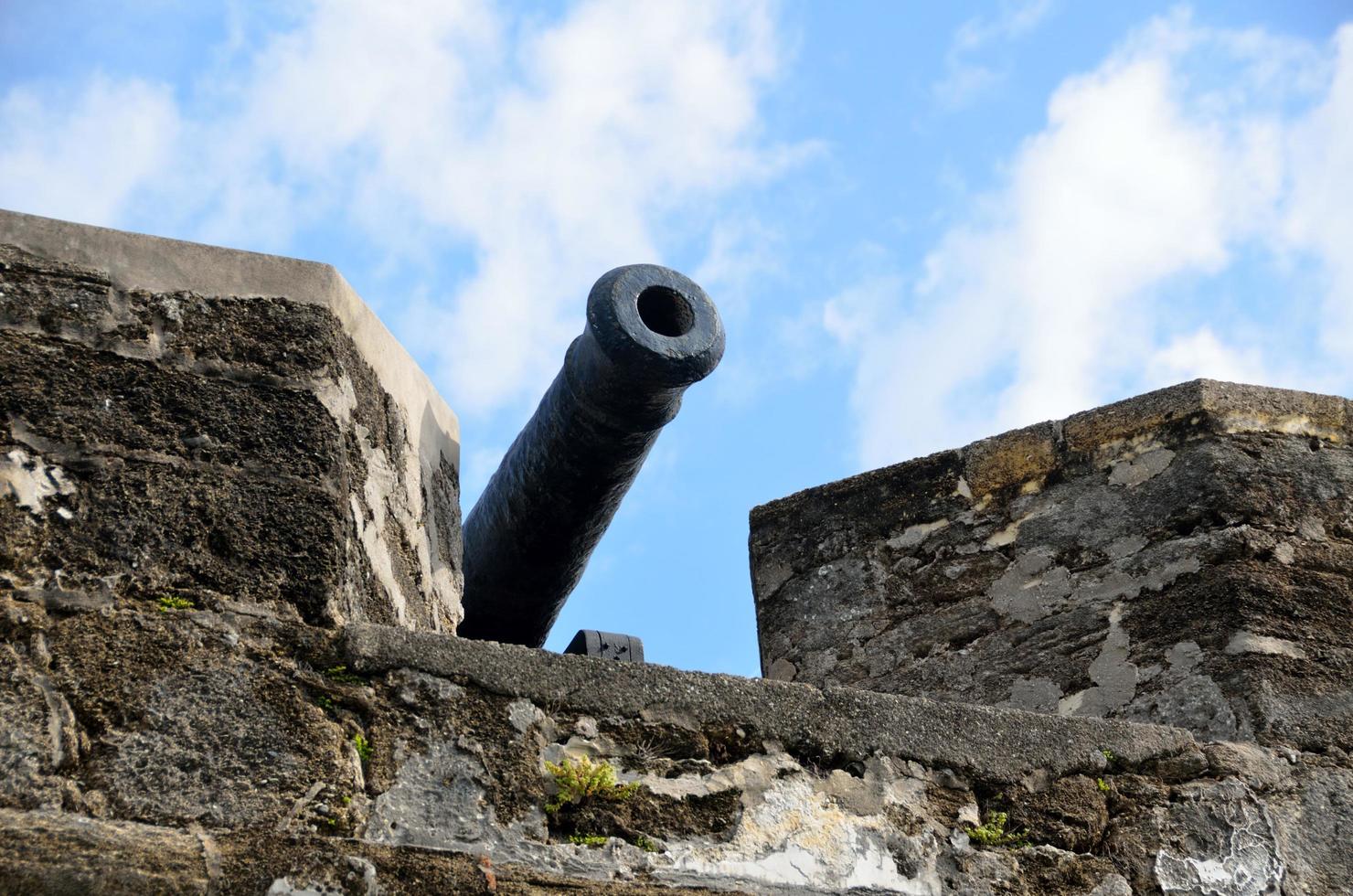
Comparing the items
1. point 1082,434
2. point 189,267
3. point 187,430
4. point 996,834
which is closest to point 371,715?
point 187,430

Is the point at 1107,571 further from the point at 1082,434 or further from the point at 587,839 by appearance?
the point at 587,839

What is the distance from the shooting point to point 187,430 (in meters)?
3.35

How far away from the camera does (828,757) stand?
3551mm

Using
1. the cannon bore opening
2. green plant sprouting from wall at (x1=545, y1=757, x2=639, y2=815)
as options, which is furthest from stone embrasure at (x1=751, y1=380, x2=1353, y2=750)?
green plant sprouting from wall at (x1=545, y1=757, x2=639, y2=815)

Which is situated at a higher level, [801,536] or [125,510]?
[801,536]

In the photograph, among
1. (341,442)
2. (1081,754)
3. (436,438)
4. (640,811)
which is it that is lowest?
(640,811)

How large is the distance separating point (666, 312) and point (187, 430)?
116 centimetres

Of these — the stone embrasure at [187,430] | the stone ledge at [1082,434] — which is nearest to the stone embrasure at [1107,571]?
the stone ledge at [1082,434]

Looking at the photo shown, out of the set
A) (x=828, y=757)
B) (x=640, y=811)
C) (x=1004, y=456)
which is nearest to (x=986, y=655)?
(x=1004, y=456)

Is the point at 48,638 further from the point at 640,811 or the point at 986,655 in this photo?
the point at 986,655

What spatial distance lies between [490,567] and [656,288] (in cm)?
122

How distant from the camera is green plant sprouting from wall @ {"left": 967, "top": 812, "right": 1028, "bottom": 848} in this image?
3.58m

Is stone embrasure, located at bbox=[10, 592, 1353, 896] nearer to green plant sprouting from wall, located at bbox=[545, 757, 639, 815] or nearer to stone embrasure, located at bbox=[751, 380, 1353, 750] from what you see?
green plant sprouting from wall, located at bbox=[545, 757, 639, 815]

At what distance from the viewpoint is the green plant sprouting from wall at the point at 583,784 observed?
3.25 m
